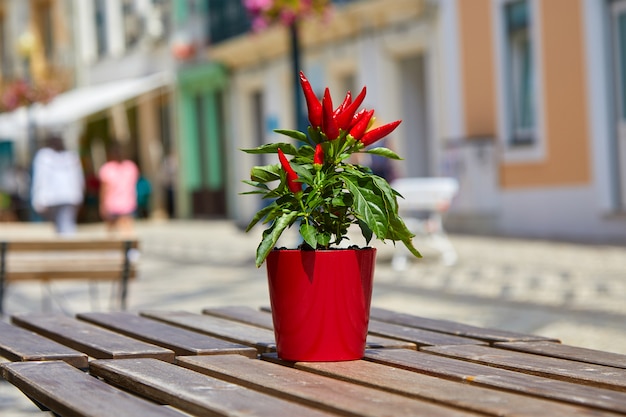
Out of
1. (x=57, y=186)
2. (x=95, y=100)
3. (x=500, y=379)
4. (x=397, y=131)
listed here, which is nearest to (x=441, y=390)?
(x=500, y=379)

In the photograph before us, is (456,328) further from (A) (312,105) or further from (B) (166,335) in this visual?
(A) (312,105)

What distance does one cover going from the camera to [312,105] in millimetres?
3506

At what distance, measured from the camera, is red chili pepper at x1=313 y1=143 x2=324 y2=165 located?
3502 mm

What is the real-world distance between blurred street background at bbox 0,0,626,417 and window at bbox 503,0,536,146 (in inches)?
1.4

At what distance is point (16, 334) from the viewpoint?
14.1ft

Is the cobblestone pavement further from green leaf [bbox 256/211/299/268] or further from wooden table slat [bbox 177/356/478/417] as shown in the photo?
green leaf [bbox 256/211/299/268]

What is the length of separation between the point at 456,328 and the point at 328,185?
1.04 metres

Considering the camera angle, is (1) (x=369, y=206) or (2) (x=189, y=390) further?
(1) (x=369, y=206)

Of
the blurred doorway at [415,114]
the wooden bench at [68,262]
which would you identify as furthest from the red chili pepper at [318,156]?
the blurred doorway at [415,114]

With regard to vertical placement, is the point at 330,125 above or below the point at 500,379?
above

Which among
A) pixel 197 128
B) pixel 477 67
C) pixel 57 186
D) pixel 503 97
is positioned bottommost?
pixel 57 186

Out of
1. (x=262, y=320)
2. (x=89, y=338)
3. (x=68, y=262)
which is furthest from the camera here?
(x=68, y=262)

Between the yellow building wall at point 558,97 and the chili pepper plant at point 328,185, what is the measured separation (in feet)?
47.2

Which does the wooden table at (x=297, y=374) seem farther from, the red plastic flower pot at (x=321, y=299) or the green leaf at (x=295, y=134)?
the green leaf at (x=295, y=134)
